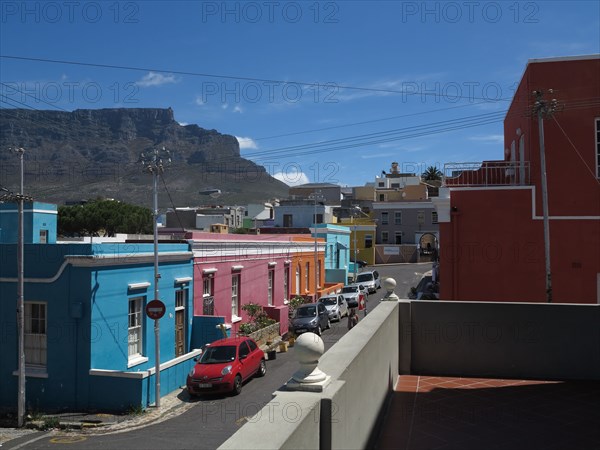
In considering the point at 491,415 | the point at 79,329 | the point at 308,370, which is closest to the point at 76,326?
the point at 79,329

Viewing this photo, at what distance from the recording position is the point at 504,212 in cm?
1416

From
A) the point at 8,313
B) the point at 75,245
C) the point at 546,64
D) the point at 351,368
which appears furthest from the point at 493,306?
the point at 8,313

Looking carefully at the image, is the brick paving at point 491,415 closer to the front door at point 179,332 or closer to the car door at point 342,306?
the front door at point 179,332

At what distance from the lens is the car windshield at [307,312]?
26828mm

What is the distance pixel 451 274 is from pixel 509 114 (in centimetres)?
713

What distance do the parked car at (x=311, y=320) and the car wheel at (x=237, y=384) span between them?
8.67 metres

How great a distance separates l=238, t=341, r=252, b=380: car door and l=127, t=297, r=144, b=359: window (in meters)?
3.15

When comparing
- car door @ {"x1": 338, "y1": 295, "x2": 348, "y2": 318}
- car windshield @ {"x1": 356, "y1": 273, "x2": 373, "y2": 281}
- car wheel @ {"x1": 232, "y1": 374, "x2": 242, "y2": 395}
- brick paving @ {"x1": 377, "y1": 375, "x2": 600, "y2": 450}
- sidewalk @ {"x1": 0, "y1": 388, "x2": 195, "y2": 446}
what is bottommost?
sidewalk @ {"x1": 0, "y1": 388, "x2": 195, "y2": 446}

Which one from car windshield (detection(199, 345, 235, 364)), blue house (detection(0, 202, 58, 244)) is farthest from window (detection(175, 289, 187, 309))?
blue house (detection(0, 202, 58, 244))

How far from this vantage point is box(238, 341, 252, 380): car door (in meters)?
17.4

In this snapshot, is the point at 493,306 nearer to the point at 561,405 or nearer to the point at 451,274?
the point at 561,405

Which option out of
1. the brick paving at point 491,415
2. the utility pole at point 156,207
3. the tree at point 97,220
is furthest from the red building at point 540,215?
the tree at point 97,220

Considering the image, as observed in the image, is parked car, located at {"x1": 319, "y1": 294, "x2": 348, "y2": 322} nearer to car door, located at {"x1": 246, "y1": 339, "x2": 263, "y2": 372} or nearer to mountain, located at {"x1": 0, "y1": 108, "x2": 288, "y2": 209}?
car door, located at {"x1": 246, "y1": 339, "x2": 263, "y2": 372}

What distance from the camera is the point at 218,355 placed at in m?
17.4
